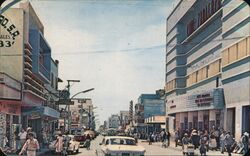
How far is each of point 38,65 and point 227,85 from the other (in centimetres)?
1675

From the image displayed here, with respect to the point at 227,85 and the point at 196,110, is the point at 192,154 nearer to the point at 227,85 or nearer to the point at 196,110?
the point at 196,110

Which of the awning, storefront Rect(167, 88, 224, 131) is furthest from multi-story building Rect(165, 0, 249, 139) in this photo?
the awning

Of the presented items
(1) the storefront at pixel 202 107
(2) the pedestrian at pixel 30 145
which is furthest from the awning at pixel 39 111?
(1) the storefront at pixel 202 107

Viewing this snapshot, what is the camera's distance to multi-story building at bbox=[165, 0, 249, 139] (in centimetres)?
1206

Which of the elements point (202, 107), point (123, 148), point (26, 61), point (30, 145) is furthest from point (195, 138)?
point (202, 107)

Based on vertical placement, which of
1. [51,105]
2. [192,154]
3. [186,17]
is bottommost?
[192,154]

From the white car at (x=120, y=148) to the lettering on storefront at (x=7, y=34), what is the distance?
4689 millimetres

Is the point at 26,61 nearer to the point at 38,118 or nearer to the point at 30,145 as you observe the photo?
the point at 38,118

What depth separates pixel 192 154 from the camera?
43.1ft

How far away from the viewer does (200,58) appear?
53.8 feet

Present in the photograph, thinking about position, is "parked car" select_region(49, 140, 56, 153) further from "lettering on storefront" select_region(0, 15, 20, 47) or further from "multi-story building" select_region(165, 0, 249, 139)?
"lettering on storefront" select_region(0, 15, 20, 47)

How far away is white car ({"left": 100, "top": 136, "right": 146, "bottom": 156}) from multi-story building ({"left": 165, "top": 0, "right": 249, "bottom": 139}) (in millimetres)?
1647

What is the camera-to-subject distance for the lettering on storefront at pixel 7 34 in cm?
811

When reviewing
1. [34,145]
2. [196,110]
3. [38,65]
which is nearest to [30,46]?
[38,65]
